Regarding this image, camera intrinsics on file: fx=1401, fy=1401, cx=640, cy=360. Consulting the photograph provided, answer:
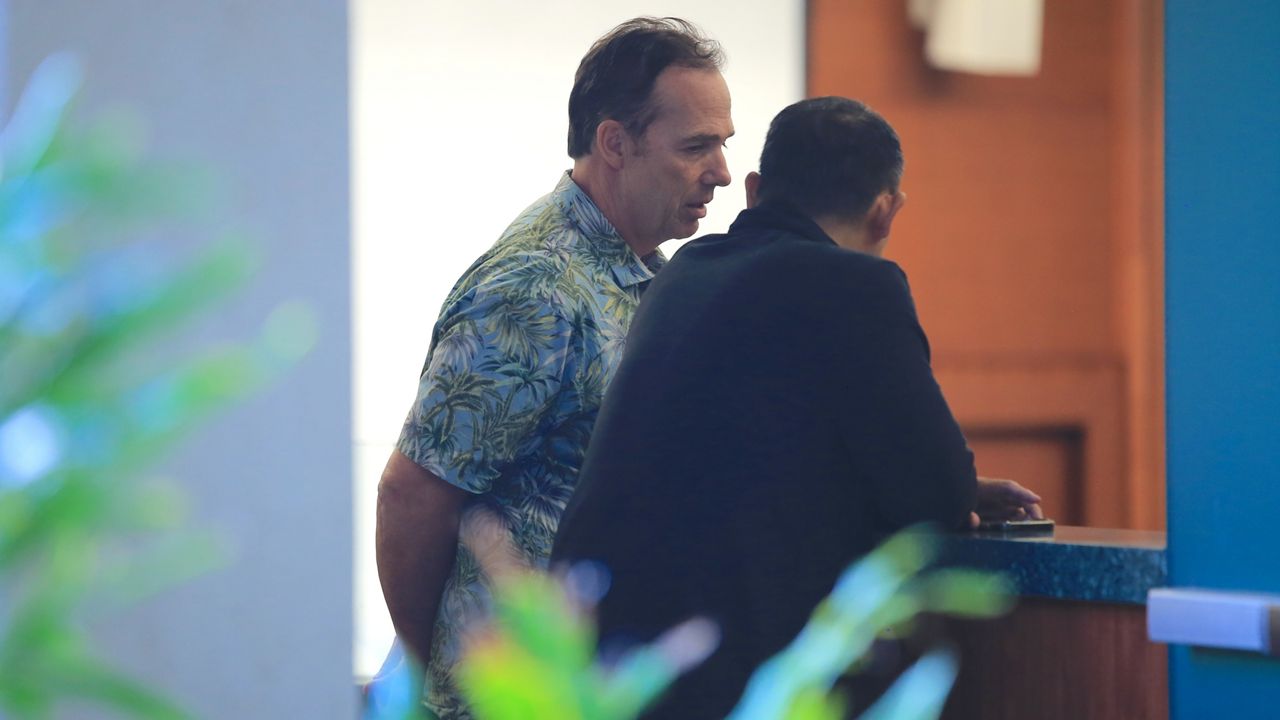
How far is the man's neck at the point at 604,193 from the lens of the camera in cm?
210

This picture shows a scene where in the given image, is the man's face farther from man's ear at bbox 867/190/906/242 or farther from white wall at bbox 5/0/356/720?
white wall at bbox 5/0/356/720

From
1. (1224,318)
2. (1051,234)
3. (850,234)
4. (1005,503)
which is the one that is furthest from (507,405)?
(1051,234)

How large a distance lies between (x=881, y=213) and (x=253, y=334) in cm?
125

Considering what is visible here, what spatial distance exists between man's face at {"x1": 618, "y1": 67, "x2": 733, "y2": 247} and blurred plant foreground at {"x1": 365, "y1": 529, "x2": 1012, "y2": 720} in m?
1.82

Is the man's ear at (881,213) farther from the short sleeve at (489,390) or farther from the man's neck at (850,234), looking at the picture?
the short sleeve at (489,390)

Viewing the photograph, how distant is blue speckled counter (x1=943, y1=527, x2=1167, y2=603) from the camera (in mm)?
1765

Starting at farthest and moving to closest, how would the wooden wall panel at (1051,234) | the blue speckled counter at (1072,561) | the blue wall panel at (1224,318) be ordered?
the wooden wall panel at (1051,234) → the blue speckled counter at (1072,561) → the blue wall panel at (1224,318)

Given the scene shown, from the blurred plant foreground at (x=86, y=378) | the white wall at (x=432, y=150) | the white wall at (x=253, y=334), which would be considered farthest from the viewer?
the white wall at (x=432, y=150)

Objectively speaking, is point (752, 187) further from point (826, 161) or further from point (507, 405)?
point (507, 405)

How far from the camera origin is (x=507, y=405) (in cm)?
189

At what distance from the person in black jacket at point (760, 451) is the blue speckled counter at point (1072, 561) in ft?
0.63

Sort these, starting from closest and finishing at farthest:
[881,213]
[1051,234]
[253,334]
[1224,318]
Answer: [253,334] < [1224,318] < [881,213] < [1051,234]

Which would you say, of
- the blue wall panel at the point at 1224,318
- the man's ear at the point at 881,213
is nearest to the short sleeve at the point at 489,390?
the man's ear at the point at 881,213

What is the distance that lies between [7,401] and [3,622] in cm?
5
